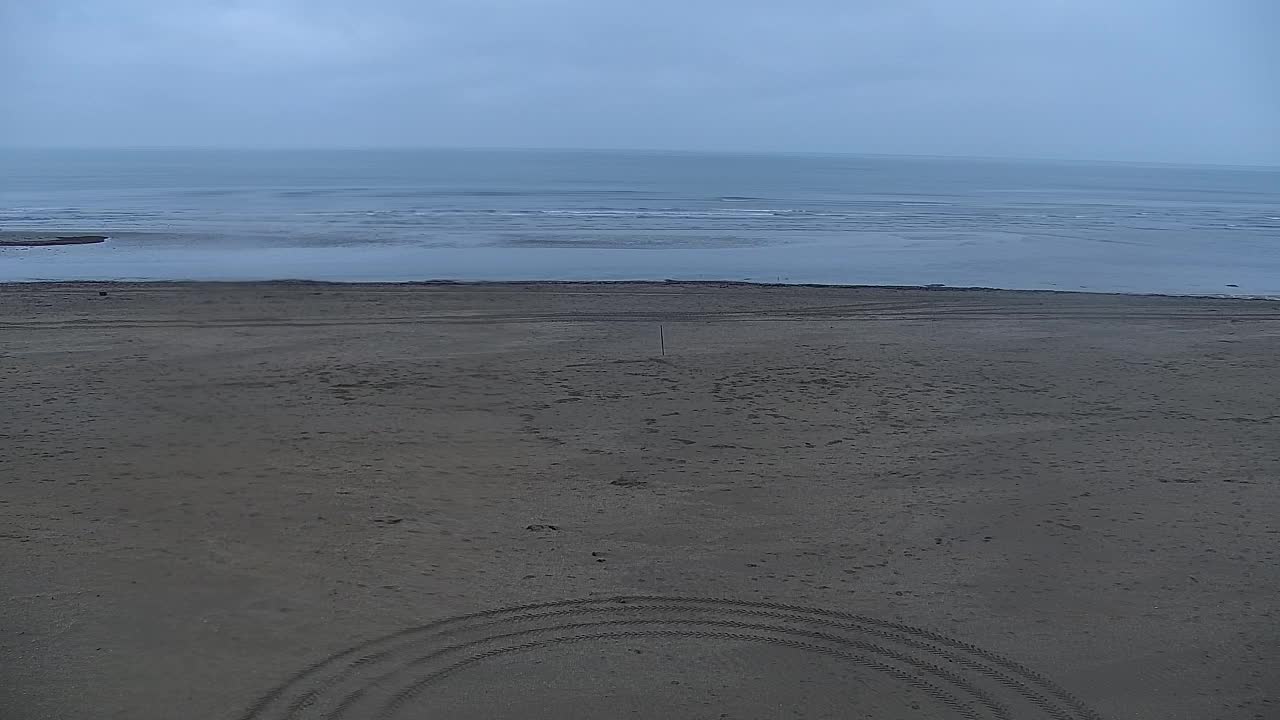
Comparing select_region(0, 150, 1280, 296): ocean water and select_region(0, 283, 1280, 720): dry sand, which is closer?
select_region(0, 283, 1280, 720): dry sand

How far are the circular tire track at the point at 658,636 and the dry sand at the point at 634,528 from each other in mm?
26

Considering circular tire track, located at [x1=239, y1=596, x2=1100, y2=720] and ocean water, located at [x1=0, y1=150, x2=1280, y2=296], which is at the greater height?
ocean water, located at [x1=0, y1=150, x2=1280, y2=296]

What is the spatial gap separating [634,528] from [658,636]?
7.00 ft

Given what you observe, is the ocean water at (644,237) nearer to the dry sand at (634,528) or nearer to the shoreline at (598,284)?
the shoreline at (598,284)

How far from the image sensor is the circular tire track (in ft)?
20.6

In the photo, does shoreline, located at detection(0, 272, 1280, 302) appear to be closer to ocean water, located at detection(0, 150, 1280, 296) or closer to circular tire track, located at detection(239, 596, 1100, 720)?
ocean water, located at detection(0, 150, 1280, 296)

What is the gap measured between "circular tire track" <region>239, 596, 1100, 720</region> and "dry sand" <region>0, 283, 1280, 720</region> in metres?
0.03

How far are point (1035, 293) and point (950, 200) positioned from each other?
53057mm

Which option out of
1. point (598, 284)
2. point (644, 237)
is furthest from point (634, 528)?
point (644, 237)

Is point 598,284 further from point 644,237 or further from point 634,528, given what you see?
point 634,528

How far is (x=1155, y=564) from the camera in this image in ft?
28.6

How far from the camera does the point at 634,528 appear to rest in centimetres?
941

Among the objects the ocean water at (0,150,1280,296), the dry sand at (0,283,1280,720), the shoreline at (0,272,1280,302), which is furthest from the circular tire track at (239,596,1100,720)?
the ocean water at (0,150,1280,296)

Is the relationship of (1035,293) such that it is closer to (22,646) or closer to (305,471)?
(305,471)
